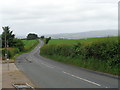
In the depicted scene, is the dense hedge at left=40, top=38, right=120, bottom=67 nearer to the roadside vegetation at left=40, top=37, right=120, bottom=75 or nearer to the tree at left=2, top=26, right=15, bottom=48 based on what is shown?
the roadside vegetation at left=40, top=37, right=120, bottom=75

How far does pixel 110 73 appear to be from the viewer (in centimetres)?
1939

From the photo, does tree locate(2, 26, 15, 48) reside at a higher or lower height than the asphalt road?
higher

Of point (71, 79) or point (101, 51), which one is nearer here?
point (71, 79)

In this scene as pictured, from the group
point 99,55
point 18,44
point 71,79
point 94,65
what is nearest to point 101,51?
point 99,55

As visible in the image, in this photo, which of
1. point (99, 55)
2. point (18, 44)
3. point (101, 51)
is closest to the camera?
point (101, 51)

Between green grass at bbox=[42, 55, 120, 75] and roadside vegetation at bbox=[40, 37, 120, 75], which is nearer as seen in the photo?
green grass at bbox=[42, 55, 120, 75]

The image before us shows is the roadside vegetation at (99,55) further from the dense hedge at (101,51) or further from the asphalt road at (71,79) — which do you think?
the asphalt road at (71,79)

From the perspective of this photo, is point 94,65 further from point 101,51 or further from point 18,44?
point 18,44

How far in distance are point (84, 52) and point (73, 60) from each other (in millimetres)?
4714

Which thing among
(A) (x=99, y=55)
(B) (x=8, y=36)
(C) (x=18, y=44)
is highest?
(B) (x=8, y=36)

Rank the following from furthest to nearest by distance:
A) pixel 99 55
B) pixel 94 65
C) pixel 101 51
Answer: pixel 94 65 → pixel 99 55 → pixel 101 51

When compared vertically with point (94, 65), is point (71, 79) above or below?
below

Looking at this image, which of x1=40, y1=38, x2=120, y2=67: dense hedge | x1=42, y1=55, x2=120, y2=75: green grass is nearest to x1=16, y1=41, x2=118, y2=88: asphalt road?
x1=42, y1=55, x2=120, y2=75: green grass

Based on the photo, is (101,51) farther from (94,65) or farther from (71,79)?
(71,79)
